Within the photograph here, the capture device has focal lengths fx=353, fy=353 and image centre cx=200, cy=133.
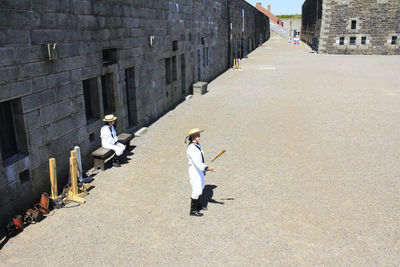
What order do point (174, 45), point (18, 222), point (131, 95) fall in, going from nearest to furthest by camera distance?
point (18, 222), point (131, 95), point (174, 45)

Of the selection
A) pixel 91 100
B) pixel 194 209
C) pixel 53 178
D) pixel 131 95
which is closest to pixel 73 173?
pixel 53 178

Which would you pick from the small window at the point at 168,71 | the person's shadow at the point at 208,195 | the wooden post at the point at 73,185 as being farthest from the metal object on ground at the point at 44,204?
the small window at the point at 168,71

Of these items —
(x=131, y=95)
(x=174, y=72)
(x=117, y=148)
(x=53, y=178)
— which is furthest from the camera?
(x=174, y=72)

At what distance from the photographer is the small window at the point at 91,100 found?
366 inches

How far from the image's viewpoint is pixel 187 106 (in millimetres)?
16219

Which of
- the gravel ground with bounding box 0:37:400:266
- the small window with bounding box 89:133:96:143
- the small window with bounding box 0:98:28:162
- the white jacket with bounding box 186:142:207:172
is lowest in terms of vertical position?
the gravel ground with bounding box 0:37:400:266

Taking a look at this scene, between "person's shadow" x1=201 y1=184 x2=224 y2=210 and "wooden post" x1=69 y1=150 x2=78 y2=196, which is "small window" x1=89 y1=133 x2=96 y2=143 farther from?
"person's shadow" x1=201 y1=184 x2=224 y2=210

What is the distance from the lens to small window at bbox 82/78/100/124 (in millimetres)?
9305

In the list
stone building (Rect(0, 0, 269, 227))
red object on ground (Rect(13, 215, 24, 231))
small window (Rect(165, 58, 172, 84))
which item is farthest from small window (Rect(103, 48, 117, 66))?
small window (Rect(165, 58, 172, 84))

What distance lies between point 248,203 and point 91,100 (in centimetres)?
503

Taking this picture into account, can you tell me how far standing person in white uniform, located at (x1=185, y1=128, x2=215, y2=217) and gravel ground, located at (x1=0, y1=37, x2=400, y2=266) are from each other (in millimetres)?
328

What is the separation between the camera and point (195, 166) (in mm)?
6488

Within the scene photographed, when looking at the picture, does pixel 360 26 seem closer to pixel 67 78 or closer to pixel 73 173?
pixel 67 78

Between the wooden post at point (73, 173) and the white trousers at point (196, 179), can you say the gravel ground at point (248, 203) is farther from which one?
the white trousers at point (196, 179)
